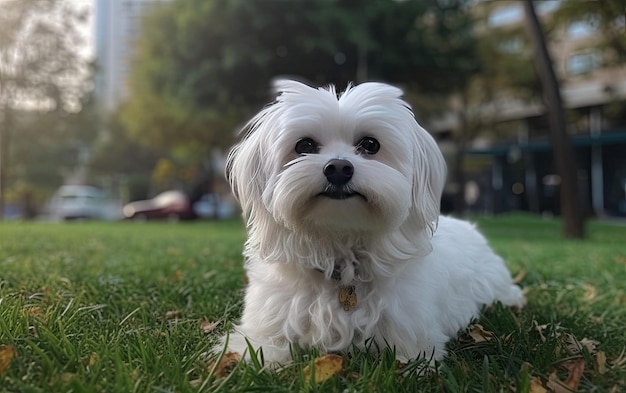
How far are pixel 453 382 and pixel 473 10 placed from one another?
1666 cm

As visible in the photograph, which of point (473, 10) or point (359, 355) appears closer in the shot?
point (359, 355)

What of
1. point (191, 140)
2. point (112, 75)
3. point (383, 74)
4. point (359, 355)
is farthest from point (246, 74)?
point (112, 75)

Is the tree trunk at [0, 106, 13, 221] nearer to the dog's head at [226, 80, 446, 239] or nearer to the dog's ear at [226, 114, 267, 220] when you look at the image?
the dog's ear at [226, 114, 267, 220]

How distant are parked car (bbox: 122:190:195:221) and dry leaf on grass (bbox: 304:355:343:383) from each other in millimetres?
25268

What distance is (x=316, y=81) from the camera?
1428cm

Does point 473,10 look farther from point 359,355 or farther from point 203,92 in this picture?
point 359,355

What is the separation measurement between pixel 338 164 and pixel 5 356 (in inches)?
58.9

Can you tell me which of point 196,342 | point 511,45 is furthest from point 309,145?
point 511,45

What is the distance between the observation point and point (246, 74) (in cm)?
1430

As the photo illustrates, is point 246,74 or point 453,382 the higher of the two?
point 246,74

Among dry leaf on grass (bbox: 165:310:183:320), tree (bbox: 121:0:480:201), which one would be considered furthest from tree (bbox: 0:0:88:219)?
dry leaf on grass (bbox: 165:310:183:320)

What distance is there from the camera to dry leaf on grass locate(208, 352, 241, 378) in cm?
223

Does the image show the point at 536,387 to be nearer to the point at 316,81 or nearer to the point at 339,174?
the point at 339,174

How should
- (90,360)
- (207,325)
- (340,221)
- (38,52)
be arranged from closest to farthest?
(90,360) < (340,221) < (207,325) < (38,52)
